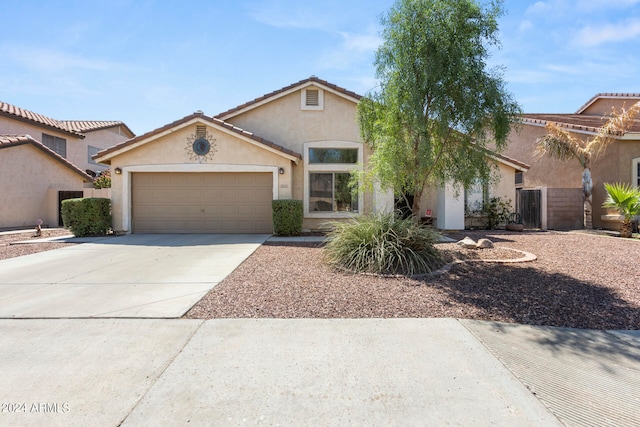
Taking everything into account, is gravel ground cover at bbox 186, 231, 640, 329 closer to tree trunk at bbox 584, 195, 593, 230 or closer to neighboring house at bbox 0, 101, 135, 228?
tree trunk at bbox 584, 195, 593, 230

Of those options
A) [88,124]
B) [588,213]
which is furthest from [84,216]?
[588,213]

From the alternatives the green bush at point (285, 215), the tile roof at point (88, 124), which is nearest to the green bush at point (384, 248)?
the green bush at point (285, 215)

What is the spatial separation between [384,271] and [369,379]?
3.68 metres

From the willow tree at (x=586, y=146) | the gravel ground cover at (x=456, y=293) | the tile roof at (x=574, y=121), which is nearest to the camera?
the gravel ground cover at (x=456, y=293)

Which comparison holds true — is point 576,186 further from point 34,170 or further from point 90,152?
point 90,152

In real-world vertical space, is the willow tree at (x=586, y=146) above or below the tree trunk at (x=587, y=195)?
above

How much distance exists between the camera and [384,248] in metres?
6.76

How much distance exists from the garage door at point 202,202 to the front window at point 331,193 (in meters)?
1.77

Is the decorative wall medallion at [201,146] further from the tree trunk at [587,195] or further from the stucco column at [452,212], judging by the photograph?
the tree trunk at [587,195]

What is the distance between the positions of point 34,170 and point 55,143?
550 cm

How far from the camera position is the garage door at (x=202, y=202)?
1328 centimetres

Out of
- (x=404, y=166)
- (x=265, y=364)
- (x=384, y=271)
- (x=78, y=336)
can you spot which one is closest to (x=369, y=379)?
(x=265, y=364)

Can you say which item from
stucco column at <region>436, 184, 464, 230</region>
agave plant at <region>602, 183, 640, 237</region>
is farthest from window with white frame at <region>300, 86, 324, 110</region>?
agave plant at <region>602, 183, 640, 237</region>

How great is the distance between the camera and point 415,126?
6875mm
